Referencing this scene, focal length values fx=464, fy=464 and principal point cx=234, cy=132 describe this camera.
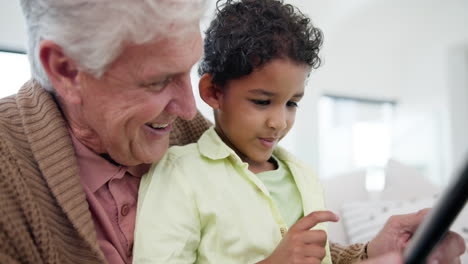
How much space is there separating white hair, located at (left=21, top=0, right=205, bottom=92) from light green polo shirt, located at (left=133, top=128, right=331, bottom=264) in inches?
10.3

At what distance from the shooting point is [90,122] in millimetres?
917

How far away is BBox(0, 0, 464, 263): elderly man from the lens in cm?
79

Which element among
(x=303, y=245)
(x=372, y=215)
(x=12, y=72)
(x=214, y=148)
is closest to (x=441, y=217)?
(x=303, y=245)

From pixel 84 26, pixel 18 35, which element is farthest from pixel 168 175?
pixel 18 35

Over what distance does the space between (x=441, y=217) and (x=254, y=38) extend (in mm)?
638

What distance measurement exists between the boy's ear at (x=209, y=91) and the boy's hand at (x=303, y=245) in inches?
13.9

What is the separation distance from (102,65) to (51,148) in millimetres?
186

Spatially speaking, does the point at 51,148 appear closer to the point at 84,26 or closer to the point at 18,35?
the point at 84,26

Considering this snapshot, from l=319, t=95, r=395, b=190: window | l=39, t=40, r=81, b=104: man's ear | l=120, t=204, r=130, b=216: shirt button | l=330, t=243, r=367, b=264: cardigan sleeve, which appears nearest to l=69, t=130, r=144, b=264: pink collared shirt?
l=120, t=204, r=130, b=216: shirt button

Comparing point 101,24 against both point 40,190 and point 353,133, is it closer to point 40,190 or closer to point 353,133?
point 40,190

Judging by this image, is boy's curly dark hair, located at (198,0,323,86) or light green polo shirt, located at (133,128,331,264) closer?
light green polo shirt, located at (133,128,331,264)

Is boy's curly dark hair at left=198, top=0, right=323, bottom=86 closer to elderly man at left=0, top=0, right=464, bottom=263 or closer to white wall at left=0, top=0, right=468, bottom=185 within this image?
elderly man at left=0, top=0, right=464, bottom=263

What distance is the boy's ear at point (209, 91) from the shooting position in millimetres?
1040

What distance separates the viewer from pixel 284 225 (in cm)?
94
